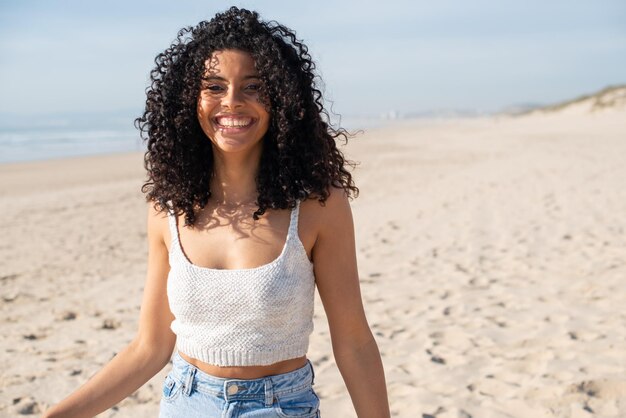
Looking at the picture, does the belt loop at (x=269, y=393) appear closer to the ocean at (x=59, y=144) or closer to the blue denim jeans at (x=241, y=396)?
the blue denim jeans at (x=241, y=396)

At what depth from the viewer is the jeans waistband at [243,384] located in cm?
169

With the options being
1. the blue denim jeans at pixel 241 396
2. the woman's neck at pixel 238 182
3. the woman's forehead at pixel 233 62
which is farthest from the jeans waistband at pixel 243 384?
the woman's forehead at pixel 233 62

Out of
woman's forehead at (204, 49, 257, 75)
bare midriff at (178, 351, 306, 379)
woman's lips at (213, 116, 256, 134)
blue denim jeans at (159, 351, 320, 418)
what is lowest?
blue denim jeans at (159, 351, 320, 418)

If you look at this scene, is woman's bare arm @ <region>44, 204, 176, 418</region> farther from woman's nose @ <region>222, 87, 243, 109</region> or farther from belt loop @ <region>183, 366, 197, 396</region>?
woman's nose @ <region>222, 87, 243, 109</region>

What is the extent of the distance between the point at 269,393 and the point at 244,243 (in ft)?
1.24

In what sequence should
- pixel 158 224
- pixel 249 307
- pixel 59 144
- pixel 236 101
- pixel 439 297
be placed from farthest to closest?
pixel 59 144 < pixel 439 297 < pixel 158 224 < pixel 236 101 < pixel 249 307

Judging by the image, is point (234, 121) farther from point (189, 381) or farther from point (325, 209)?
point (189, 381)

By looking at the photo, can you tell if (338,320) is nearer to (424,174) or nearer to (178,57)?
(178,57)

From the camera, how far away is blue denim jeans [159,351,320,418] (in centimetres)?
168

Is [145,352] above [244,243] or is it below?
below

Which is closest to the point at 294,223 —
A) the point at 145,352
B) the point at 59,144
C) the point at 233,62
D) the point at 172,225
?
the point at 172,225

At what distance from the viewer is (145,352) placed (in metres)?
1.95

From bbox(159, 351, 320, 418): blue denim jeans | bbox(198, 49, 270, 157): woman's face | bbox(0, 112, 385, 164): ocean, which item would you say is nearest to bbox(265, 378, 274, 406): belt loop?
bbox(159, 351, 320, 418): blue denim jeans

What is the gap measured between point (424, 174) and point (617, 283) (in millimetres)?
11433
